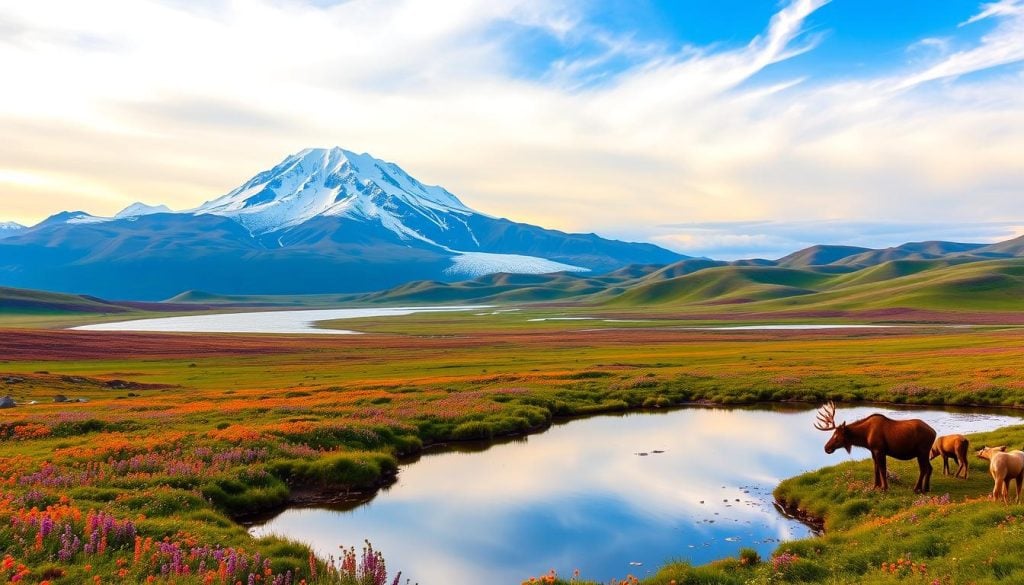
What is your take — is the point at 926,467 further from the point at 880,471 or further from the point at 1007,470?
the point at 1007,470

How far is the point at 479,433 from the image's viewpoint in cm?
4116

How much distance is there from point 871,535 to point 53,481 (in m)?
27.0

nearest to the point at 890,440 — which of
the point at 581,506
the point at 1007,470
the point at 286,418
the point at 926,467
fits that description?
the point at 926,467

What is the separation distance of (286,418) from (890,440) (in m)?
32.6

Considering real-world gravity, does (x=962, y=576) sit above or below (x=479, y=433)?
above

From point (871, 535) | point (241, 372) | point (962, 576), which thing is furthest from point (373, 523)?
point (241, 372)

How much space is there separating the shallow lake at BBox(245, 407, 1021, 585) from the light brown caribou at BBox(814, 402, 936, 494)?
3.50 feet

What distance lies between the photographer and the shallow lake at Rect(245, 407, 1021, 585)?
21656mm

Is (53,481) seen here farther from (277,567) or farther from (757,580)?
(757,580)

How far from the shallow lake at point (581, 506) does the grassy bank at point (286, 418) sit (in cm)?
263

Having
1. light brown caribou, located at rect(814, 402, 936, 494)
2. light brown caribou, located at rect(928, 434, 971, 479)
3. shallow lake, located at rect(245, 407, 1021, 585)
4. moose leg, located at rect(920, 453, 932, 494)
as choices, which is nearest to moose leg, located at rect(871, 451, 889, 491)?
light brown caribou, located at rect(814, 402, 936, 494)

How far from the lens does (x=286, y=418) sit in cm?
3969

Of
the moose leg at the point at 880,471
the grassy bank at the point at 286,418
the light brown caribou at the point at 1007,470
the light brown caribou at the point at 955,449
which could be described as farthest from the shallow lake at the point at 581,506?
the light brown caribou at the point at 1007,470

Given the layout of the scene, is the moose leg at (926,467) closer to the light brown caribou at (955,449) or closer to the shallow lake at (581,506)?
the shallow lake at (581,506)
